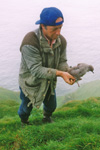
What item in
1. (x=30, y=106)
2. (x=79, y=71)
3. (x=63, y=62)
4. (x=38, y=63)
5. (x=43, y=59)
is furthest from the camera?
(x=30, y=106)

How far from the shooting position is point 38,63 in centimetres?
470

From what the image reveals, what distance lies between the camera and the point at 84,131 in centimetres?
524

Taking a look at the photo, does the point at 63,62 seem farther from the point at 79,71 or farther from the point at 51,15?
the point at 51,15

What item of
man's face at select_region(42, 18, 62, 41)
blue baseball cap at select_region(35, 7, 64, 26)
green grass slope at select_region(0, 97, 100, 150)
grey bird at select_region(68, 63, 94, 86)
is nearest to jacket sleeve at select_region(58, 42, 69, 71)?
grey bird at select_region(68, 63, 94, 86)

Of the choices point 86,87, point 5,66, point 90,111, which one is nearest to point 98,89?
point 86,87

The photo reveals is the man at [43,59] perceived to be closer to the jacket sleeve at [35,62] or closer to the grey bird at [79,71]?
the jacket sleeve at [35,62]

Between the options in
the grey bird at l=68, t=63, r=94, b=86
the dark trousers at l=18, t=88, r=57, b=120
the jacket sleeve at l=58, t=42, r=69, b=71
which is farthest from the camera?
the dark trousers at l=18, t=88, r=57, b=120

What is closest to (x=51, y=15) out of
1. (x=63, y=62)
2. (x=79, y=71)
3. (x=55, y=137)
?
(x=79, y=71)

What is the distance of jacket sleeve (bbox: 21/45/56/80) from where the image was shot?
15.1 ft

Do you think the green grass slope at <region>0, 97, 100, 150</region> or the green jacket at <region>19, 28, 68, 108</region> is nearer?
the green grass slope at <region>0, 97, 100, 150</region>

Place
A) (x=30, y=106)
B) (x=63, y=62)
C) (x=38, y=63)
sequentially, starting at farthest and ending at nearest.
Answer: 1. (x=30, y=106)
2. (x=63, y=62)
3. (x=38, y=63)

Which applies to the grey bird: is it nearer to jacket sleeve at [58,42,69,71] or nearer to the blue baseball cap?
jacket sleeve at [58,42,69,71]

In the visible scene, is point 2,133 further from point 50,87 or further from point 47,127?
point 50,87

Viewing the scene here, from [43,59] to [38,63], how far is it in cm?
27
